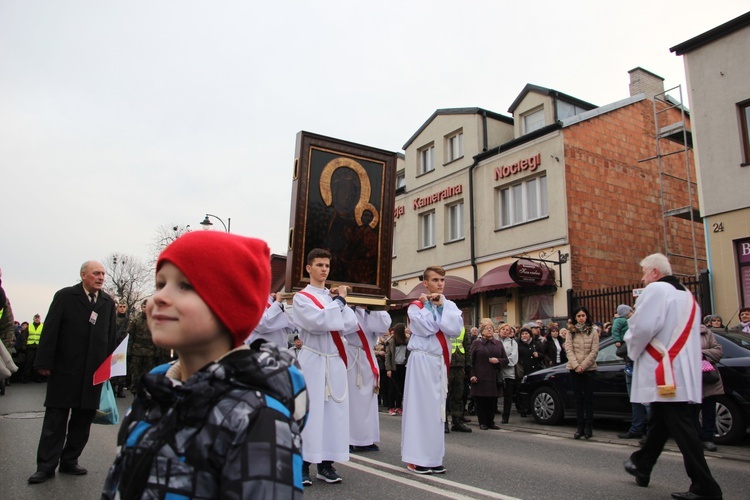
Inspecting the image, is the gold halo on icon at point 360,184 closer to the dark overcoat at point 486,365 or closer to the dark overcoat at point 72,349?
the dark overcoat at point 72,349

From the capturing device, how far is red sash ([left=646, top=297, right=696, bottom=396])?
5.57 meters

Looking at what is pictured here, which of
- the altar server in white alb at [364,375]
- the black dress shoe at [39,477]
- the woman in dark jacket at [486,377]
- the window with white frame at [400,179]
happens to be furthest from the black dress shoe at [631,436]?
the window with white frame at [400,179]

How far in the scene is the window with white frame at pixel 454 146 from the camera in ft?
85.4

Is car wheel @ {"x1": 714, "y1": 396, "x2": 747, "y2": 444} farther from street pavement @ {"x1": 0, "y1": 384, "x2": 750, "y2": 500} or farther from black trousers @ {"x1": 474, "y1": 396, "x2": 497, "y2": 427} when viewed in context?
black trousers @ {"x1": 474, "y1": 396, "x2": 497, "y2": 427}

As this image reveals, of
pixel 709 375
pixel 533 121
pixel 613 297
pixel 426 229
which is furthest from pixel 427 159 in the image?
pixel 709 375

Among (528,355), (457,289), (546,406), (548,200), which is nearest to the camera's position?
(546,406)

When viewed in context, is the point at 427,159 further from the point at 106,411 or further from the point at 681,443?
the point at 681,443

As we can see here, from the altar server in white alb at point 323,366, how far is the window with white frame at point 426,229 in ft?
68.1

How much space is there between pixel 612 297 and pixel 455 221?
8.56 metres

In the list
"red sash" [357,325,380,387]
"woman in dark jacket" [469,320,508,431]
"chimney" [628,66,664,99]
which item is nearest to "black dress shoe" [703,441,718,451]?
"woman in dark jacket" [469,320,508,431]

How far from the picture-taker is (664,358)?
5.73 meters

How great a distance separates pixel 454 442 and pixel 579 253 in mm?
12323

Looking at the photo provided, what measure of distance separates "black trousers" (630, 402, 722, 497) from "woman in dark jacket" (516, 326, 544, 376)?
7.79 meters

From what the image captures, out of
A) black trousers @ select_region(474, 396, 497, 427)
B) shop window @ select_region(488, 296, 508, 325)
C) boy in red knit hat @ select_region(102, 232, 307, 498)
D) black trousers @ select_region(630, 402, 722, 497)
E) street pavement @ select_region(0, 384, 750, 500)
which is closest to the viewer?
boy in red knit hat @ select_region(102, 232, 307, 498)
